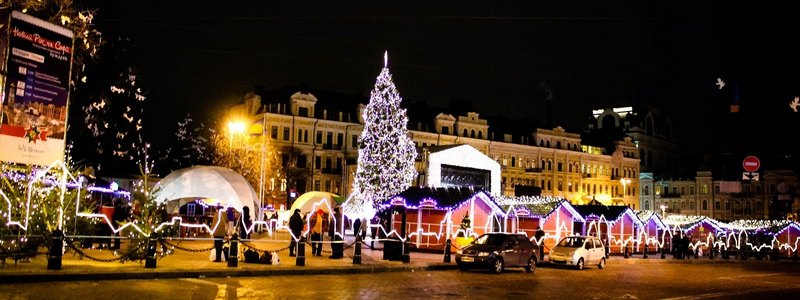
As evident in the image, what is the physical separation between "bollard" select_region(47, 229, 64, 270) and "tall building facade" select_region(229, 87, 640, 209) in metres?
37.4

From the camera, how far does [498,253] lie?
2388cm

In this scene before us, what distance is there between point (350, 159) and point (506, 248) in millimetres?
48963

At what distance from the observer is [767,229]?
171 ft

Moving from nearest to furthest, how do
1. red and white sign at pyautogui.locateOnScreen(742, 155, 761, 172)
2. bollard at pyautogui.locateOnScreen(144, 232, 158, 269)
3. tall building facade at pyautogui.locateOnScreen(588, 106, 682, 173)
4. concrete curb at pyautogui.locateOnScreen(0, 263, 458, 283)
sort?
concrete curb at pyautogui.locateOnScreen(0, 263, 458, 283)
bollard at pyautogui.locateOnScreen(144, 232, 158, 269)
red and white sign at pyautogui.locateOnScreen(742, 155, 761, 172)
tall building facade at pyautogui.locateOnScreen(588, 106, 682, 173)

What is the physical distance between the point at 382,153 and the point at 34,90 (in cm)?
2814

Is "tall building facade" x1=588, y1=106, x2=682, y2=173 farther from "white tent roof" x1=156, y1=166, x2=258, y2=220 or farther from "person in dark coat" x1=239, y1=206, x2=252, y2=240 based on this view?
"person in dark coat" x1=239, y1=206, x2=252, y2=240

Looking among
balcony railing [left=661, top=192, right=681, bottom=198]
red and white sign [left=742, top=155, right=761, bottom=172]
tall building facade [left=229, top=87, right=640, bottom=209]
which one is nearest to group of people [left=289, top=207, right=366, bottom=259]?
red and white sign [left=742, top=155, right=761, bottom=172]

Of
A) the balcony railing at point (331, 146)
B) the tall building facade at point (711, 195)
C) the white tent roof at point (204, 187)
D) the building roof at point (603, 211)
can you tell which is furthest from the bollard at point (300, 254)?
the tall building facade at point (711, 195)

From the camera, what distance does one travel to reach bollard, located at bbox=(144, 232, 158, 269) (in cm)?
1836

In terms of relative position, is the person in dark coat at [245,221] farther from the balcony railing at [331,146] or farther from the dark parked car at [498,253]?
the balcony railing at [331,146]

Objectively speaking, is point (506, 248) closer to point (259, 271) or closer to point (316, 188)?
point (259, 271)

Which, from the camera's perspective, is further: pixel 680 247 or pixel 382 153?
pixel 382 153

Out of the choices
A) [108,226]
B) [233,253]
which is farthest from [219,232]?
[108,226]

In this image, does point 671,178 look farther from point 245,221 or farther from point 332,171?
point 245,221
